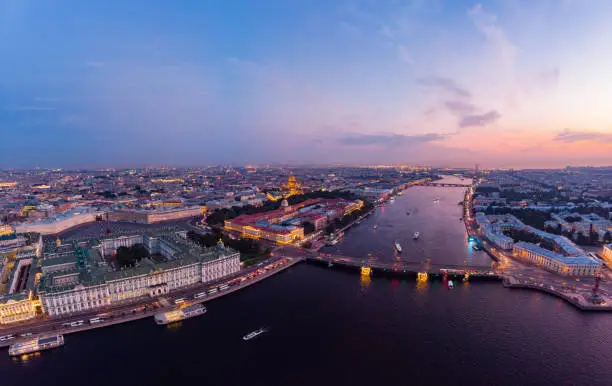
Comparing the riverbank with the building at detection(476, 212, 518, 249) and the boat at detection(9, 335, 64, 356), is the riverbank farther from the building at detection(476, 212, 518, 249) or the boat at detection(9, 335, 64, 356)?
the building at detection(476, 212, 518, 249)

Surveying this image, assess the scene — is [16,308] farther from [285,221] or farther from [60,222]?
[285,221]

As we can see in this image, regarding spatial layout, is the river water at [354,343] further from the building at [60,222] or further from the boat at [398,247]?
the building at [60,222]

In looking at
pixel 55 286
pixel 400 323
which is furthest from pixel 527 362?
pixel 55 286

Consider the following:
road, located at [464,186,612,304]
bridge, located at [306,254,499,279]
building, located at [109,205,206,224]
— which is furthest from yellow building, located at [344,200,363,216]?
building, located at [109,205,206,224]

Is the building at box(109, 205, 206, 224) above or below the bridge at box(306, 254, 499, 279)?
above

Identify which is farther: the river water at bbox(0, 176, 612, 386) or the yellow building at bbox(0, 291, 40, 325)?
the yellow building at bbox(0, 291, 40, 325)

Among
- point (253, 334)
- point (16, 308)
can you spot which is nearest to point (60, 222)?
point (16, 308)
